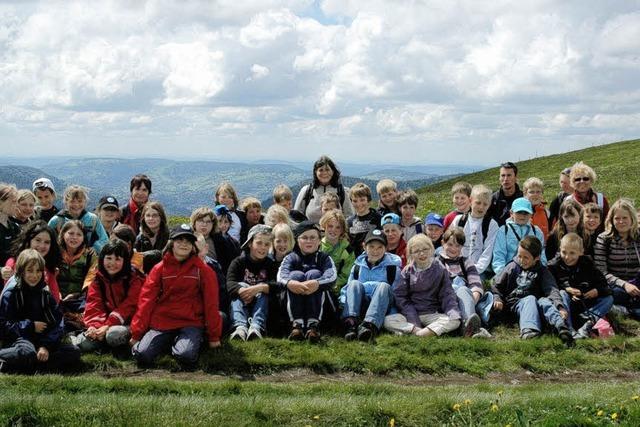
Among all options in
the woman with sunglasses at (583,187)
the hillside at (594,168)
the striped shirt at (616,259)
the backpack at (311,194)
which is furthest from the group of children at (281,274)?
the hillside at (594,168)

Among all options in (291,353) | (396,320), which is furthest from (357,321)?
(291,353)

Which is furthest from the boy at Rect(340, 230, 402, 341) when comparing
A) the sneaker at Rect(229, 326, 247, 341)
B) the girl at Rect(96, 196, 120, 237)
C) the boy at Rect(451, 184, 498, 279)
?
the girl at Rect(96, 196, 120, 237)

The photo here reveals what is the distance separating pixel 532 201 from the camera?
13.5 meters

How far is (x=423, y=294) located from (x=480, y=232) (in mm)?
2615

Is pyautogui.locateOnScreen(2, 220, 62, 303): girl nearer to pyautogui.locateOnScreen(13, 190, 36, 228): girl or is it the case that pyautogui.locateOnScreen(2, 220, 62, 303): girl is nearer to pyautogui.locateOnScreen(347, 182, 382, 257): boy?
pyautogui.locateOnScreen(13, 190, 36, 228): girl

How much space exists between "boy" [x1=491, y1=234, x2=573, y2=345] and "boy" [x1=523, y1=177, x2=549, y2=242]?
2040mm

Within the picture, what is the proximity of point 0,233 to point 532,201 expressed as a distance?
1144 cm

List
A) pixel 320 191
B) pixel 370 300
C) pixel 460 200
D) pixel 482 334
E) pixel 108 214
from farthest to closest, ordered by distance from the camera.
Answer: pixel 320 191 < pixel 460 200 < pixel 108 214 < pixel 370 300 < pixel 482 334

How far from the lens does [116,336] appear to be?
973 cm

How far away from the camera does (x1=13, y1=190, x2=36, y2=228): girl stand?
39.3 ft

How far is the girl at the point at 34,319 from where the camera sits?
29.8 feet

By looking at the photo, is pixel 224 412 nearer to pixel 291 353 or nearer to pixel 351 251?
pixel 291 353

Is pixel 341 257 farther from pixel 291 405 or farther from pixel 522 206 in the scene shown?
pixel 291 405

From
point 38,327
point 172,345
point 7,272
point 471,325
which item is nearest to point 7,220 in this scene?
point 7,272
